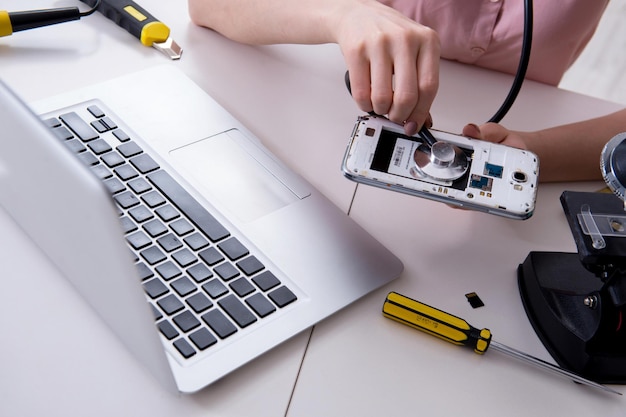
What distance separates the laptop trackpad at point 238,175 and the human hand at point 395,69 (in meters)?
0.11

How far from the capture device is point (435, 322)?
56 centimetres

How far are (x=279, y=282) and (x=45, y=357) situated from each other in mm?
186

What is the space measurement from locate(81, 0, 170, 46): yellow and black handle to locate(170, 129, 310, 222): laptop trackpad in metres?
0.19

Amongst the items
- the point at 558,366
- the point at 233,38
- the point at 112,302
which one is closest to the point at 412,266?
the point at 558,366

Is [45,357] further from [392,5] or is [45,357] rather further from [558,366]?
[392,5]

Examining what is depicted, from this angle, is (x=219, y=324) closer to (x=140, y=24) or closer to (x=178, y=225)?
(x=178, y=225)

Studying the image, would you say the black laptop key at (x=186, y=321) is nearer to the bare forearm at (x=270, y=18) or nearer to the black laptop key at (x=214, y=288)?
the black laptop key at (x=214, y=288)

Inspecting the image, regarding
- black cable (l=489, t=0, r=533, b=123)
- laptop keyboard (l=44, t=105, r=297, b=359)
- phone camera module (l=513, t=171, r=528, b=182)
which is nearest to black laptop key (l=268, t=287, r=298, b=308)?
laptop keyboard (l=44, t=105, r=297, b=359)

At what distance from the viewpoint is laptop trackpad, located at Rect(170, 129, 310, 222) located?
63 cm

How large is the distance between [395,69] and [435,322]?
0.78ft

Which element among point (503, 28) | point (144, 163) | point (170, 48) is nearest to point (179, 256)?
point (144, 163)

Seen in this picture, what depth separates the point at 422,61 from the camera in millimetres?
652

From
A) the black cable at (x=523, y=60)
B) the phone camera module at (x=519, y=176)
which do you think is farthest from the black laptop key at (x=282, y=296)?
the black cable at (x=523, y=60)

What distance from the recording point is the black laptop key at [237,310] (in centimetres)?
53
